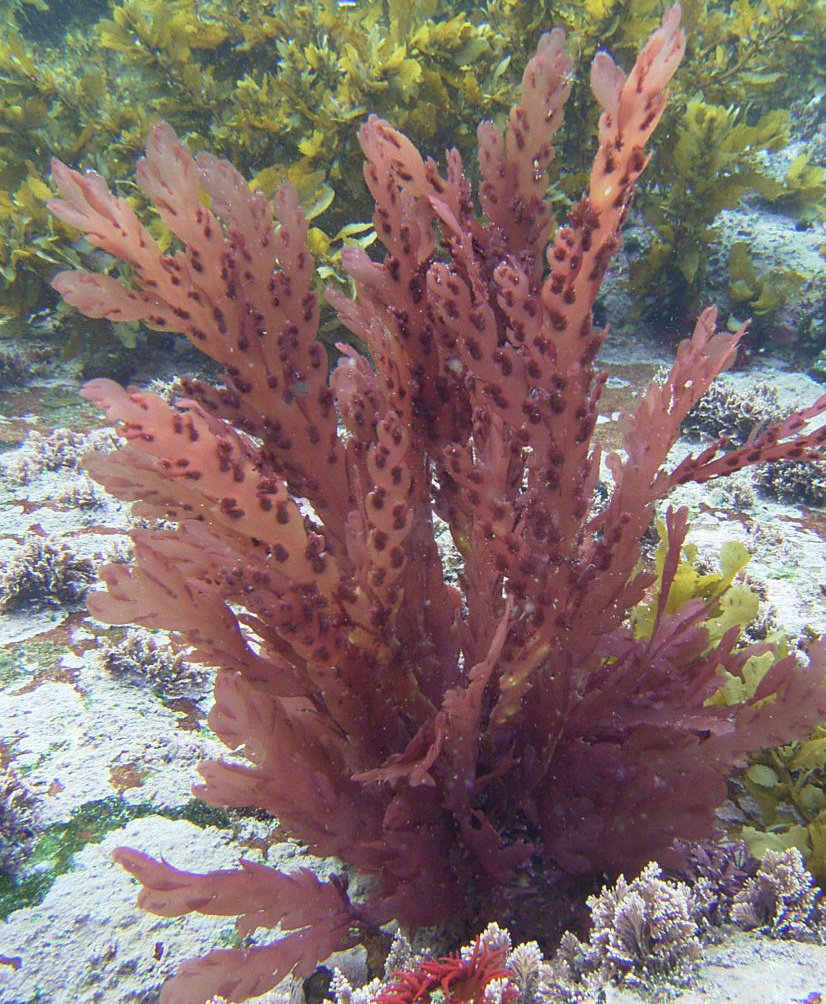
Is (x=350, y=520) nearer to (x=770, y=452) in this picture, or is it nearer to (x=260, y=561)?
(x=260, y=561)

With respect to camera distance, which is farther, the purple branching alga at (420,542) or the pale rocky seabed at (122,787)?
the pale rocky seabed at (122,787)

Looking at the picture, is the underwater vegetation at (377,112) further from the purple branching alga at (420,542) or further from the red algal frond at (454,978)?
the red algal frond at (454,978)

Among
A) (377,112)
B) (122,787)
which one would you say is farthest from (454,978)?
(377,112)

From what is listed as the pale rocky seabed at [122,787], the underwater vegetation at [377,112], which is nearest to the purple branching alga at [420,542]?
the pale rocky seabed at [122,787]

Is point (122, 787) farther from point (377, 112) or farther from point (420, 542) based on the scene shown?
point (377, 112)

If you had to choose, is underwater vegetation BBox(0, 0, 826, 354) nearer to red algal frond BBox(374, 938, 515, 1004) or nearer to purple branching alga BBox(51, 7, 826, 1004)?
purple branching alga BBox(51, 7, 826, 1004)

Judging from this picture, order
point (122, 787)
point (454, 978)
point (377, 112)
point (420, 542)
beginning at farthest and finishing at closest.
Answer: point (377, 112) → point (122, 787) → point (420, 542) → point (454, 978)

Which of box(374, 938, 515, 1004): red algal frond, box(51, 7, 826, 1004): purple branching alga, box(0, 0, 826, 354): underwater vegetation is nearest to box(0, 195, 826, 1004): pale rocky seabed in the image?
box(374, 938, 515, 1004): red algal frond
